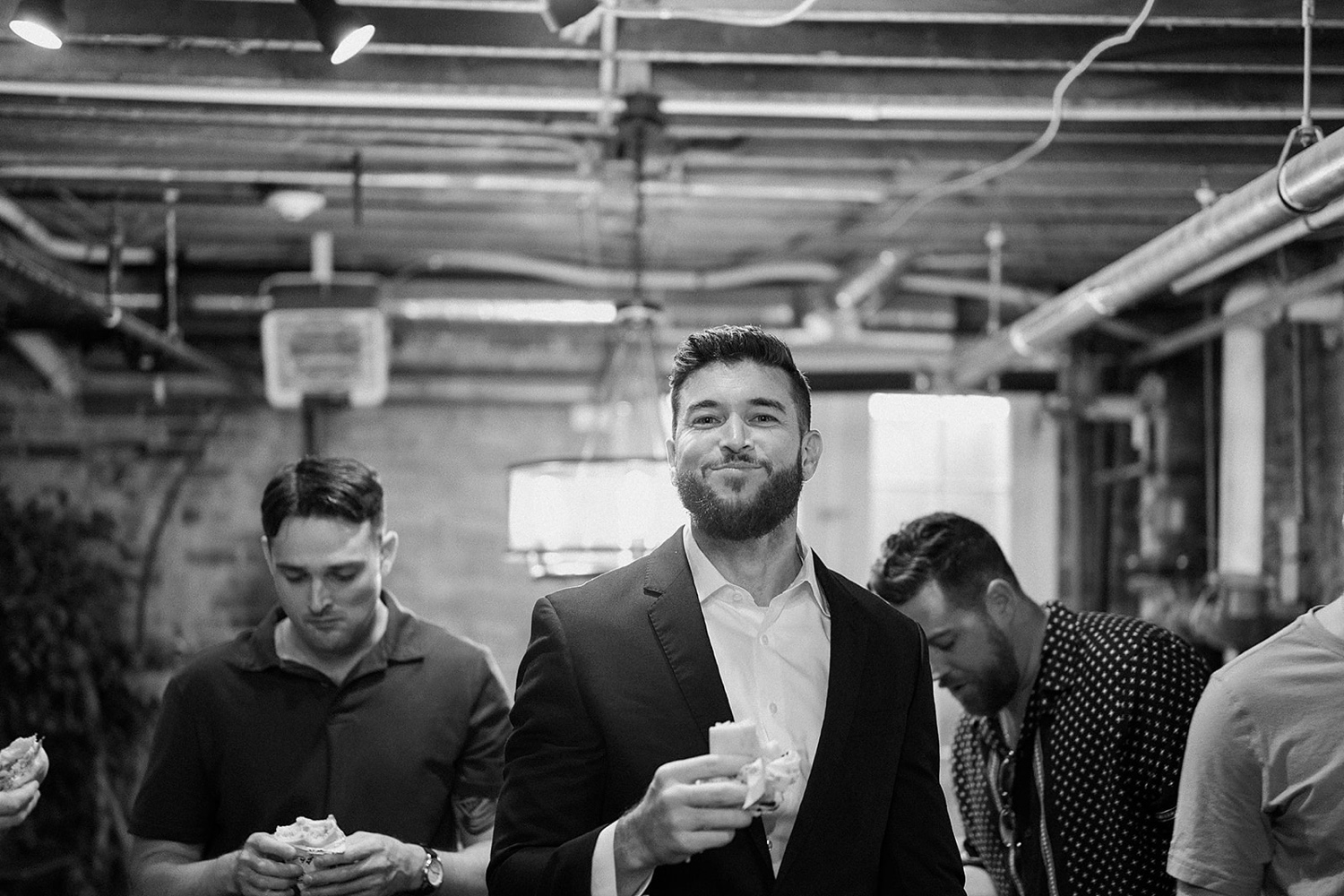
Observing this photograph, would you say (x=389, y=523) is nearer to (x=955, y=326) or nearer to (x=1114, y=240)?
(x=955, y=326)

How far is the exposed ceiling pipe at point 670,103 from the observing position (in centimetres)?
399

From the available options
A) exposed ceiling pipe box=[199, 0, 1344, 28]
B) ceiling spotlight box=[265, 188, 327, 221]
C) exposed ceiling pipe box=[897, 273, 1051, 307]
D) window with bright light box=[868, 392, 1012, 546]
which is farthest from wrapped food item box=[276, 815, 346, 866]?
window with bright light box=[868, 392, 1012, 546]

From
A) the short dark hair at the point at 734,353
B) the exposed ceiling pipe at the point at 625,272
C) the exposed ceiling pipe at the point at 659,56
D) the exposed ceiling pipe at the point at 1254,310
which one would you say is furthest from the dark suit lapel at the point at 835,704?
the exposed ceiling pipe at the point at 625,272

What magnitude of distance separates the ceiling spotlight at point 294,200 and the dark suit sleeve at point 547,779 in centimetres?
403

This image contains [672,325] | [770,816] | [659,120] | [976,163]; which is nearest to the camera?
[770,816]

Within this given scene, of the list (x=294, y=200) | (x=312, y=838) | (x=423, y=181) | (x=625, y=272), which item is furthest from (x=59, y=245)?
(x=312, y=838)

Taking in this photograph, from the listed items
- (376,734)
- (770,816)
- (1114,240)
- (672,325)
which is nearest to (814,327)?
(672,325)

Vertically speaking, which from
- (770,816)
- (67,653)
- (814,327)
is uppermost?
(814,327)

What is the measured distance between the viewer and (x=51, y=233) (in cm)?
696

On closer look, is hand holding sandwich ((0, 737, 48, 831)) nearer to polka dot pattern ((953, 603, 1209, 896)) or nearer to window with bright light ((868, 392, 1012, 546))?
polka dot pattern ((953, 603, 1209, 896))

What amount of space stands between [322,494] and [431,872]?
2.62ft

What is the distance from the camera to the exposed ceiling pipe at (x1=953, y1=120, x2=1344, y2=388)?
10.2 feet

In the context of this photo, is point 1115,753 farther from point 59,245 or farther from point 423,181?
point 59,245

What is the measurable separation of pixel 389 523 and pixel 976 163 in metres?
4.60
